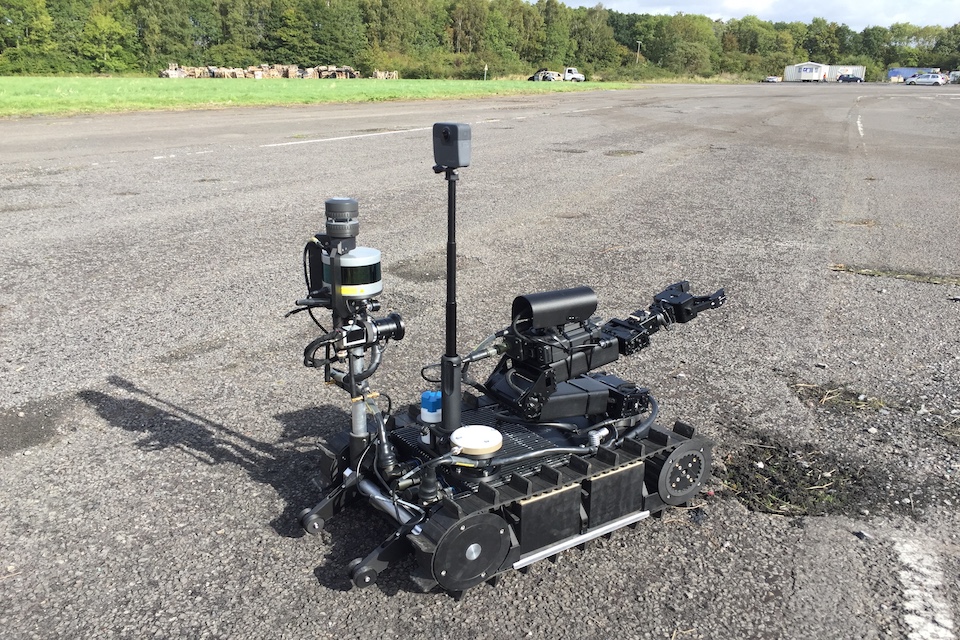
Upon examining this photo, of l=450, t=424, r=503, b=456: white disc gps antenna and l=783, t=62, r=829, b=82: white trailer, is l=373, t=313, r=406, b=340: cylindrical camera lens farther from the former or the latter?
l=783, t=62, r=829, b=82: white trailer

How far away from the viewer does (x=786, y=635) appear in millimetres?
2682

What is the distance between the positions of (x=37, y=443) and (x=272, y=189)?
7962 mm

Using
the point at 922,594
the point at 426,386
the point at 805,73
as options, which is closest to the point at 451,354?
the point at 426,386

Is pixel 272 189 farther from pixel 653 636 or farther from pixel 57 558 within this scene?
pixel 653 636

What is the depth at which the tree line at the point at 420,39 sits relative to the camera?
78.5m

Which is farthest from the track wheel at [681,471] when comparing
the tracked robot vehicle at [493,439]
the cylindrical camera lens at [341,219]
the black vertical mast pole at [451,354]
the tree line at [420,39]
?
the tree line at [420,39]

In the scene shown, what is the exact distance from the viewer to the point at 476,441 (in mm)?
2922

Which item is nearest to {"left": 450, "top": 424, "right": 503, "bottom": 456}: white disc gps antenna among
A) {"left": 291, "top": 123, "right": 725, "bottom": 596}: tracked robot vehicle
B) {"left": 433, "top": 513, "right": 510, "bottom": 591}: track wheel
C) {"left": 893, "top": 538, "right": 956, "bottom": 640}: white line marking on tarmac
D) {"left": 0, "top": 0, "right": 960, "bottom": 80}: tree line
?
{"left": 291, "top": 123, "right": 725, "bottom": 596}: tracked robot vehicle

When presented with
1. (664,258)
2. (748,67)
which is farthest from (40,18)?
(748,67)

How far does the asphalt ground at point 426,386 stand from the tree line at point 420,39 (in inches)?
2610

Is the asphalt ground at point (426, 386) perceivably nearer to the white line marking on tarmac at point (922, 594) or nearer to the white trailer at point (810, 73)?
the white line marking on tarmac at point (922, 594)

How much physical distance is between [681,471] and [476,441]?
1034 mm

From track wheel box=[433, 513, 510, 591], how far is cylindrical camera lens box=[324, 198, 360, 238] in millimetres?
1147

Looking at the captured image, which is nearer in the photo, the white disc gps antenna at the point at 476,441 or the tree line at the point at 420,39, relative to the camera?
the white disc gps antenna at the point at 476,441
